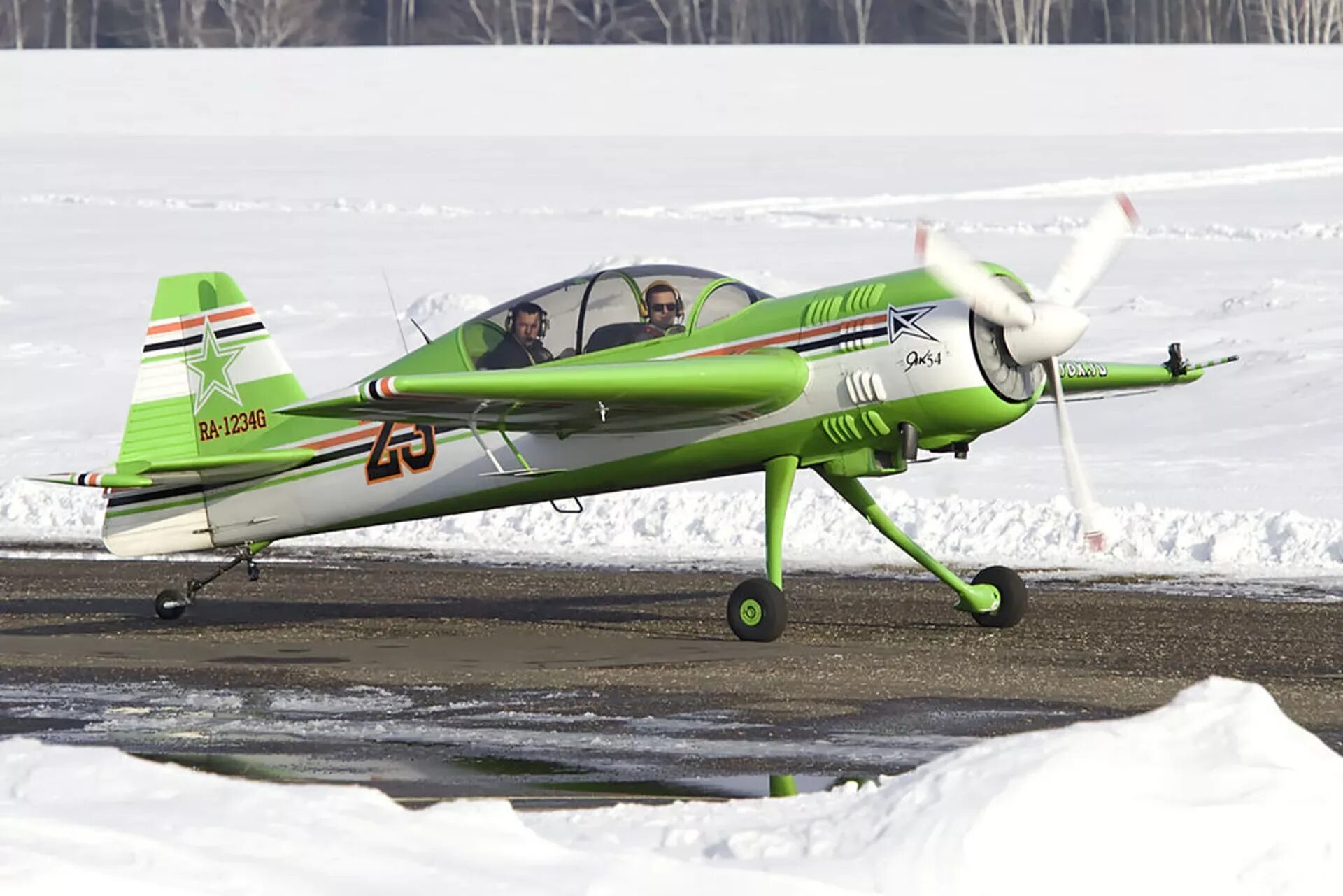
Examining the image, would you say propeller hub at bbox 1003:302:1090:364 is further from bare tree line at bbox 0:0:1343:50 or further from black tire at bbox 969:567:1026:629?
A: bare tree line at bbox 0:0:1343:50

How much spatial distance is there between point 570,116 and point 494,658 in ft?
161

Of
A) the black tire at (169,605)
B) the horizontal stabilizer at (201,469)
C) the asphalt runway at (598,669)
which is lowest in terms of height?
the asphalt runway at (598,669)

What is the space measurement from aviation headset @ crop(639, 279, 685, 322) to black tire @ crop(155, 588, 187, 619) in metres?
4.11

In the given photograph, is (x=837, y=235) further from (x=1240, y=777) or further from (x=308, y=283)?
(x=1240, y=777)

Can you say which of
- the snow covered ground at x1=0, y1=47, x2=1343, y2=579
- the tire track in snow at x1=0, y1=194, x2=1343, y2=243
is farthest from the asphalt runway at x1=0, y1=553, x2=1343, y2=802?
the tire track in snow at x1=0, y1=194, x2=1343, y2=243

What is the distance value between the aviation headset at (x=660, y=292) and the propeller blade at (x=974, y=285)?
5.87 feet

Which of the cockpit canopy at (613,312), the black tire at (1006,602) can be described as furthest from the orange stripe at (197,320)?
the black tire at (1006,602)

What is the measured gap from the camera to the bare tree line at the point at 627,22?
88250mm

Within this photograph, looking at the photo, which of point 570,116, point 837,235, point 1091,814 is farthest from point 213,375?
point 570,116

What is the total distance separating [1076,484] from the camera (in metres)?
13.0

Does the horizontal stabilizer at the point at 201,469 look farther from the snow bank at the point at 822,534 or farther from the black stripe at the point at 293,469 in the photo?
the snow bank at the point at 822,534

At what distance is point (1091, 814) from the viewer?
6.09 metres

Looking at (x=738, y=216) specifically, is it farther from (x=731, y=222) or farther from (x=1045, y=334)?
(x=1045, y=334)

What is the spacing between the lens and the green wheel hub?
12.9 m
